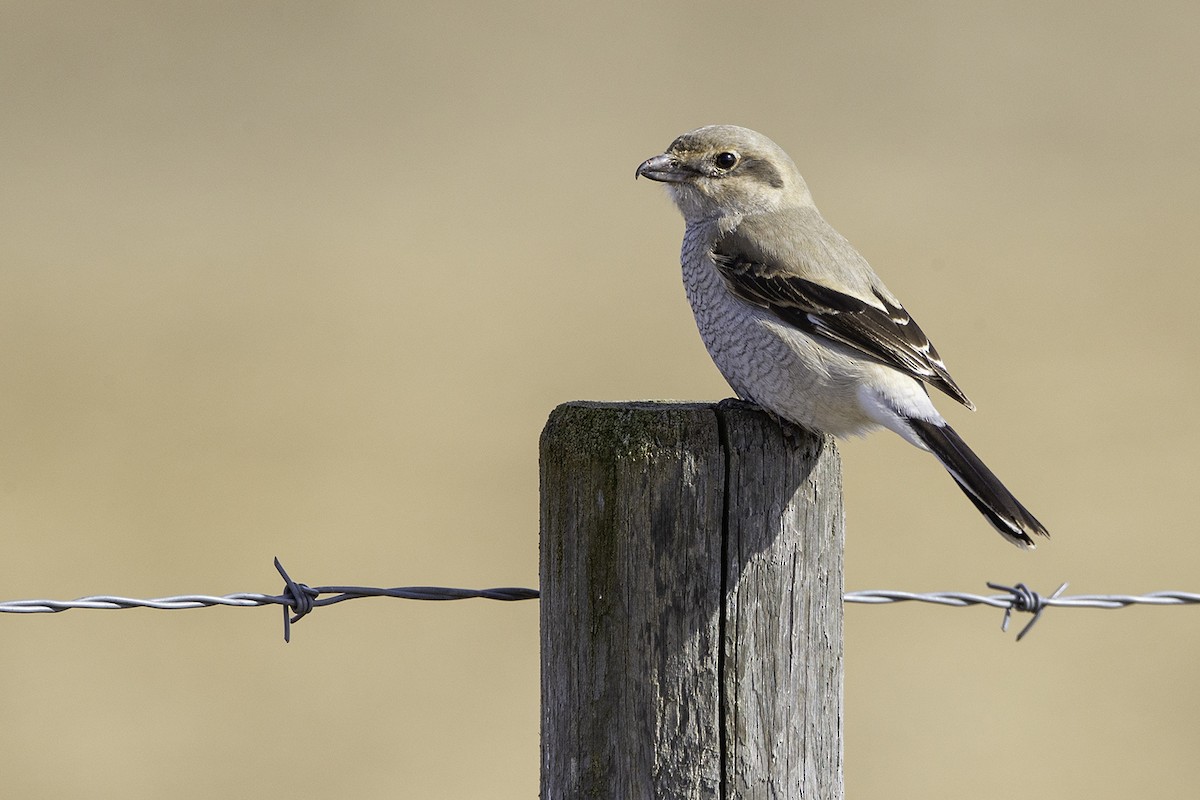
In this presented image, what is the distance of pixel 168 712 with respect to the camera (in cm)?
782

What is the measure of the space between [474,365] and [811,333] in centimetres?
950

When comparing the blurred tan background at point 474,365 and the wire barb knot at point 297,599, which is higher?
the blurred tan background at point 474,365

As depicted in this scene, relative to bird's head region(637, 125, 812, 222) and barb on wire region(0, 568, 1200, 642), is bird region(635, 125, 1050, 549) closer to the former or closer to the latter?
bird's head region(637, 125, 812, 222)

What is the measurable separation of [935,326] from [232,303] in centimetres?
694

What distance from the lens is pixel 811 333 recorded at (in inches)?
153

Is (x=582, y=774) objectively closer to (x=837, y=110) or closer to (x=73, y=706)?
(x=73, y=706)

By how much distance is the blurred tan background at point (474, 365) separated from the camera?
311 inches

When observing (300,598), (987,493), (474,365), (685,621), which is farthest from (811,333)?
(474,365)

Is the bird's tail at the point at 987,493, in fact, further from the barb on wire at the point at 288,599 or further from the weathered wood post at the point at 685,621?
the barb on wire at the point at 288,599

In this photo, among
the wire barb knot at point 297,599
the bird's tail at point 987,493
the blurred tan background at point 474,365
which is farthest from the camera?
the blurred tan background at point 474,365

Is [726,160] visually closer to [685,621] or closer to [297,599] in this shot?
[297,599]

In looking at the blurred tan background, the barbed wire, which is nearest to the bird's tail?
the barbed wire

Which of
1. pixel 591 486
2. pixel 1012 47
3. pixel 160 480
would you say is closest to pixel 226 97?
pixel 1012 47

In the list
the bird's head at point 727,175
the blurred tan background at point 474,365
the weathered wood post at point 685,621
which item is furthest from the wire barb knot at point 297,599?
the blurred tan background at point 474,365
